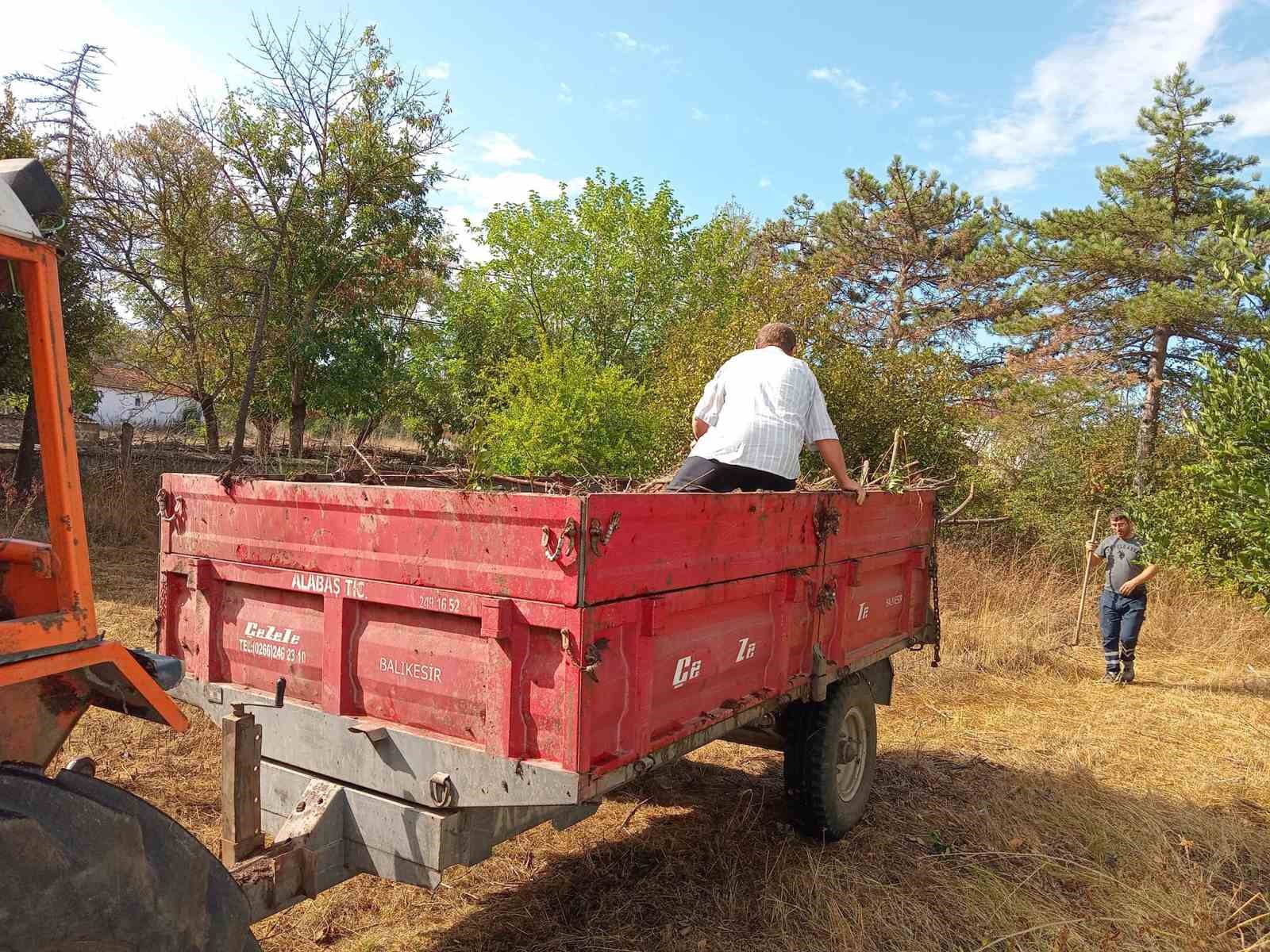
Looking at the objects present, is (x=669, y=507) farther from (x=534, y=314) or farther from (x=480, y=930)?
(x=534, y=314)

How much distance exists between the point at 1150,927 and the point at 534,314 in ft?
61.1

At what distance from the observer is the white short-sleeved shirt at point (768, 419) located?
168 inches

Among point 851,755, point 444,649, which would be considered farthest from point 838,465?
point 444,649

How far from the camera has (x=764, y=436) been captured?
4266 mm

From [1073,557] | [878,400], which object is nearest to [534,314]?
[878,400]

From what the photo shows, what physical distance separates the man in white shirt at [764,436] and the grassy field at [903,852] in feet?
5.98

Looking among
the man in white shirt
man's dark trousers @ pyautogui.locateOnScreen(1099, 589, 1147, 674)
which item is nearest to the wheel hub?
the man in white shirt

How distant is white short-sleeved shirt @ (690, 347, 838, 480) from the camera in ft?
14.0

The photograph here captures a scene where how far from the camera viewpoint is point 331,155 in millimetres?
14180

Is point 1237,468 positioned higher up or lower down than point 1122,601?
higher up

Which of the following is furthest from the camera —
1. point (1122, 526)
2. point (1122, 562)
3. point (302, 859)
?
point (1122, 526)

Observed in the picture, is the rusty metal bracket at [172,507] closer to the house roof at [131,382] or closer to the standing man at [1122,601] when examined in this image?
the standing man at [1122,601]

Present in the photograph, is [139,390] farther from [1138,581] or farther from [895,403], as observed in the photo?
[1138,581]

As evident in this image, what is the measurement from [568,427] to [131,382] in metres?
13.2
